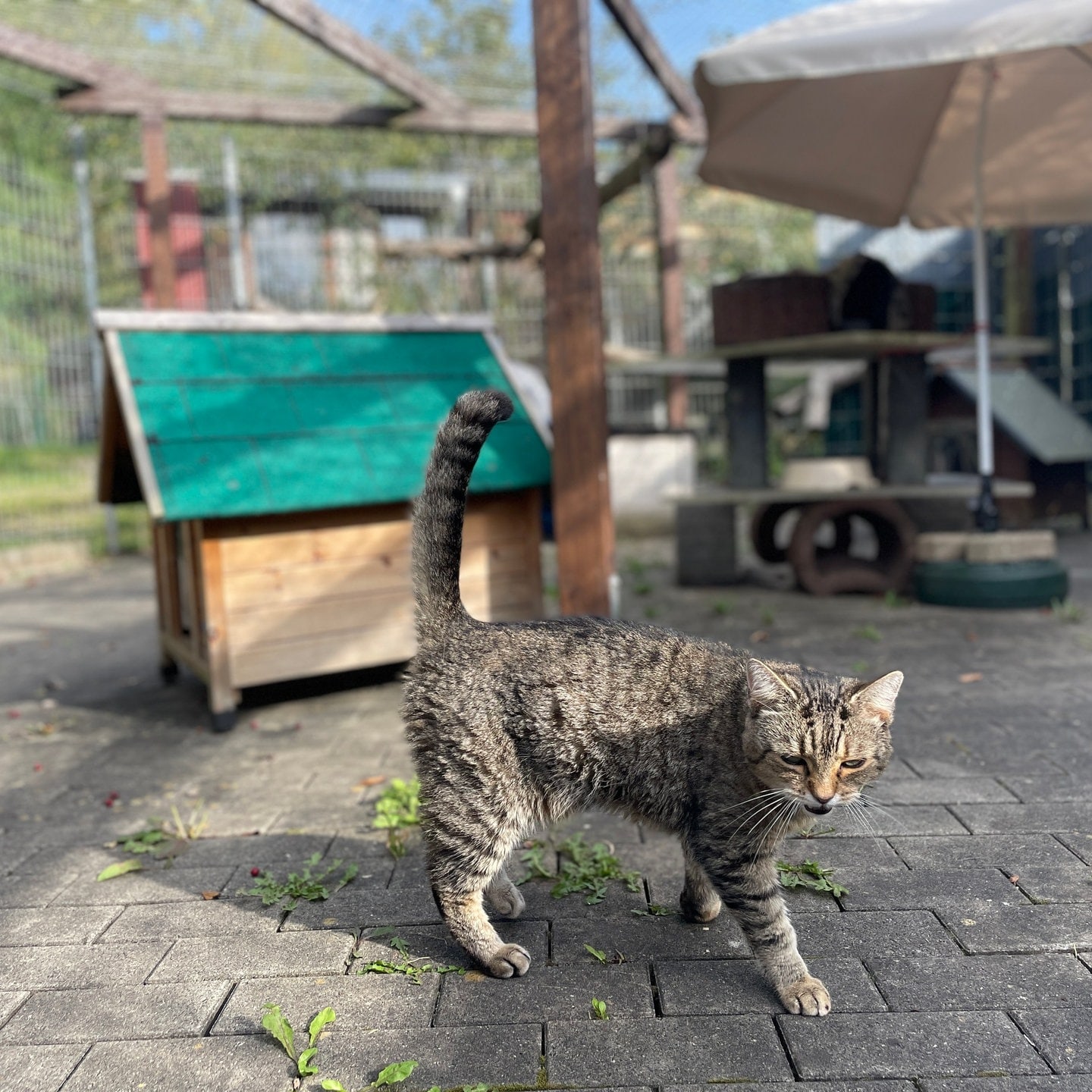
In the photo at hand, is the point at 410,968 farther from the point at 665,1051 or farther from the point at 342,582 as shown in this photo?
the point at 342,582

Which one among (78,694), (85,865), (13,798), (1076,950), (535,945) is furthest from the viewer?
(78,694)

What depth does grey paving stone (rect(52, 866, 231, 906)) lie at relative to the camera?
2.59 metres

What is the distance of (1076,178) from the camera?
6.12 meters

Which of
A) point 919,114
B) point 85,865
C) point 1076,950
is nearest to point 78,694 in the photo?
point 85,865

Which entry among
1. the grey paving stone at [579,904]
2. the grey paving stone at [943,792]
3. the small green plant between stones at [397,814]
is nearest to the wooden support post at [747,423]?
the grey paving stone at [943,792]

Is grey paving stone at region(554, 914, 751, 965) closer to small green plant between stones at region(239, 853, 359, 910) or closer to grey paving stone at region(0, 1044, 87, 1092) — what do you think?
small green plant between stones at region(239, 853, 359, 910)

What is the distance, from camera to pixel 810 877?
251cm

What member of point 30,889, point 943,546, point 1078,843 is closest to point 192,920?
point 30,889

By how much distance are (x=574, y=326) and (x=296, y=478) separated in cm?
149

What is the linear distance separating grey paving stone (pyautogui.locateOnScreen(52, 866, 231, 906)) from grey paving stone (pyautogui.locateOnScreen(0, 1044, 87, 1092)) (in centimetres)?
65

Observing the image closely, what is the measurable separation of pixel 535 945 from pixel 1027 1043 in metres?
1.04

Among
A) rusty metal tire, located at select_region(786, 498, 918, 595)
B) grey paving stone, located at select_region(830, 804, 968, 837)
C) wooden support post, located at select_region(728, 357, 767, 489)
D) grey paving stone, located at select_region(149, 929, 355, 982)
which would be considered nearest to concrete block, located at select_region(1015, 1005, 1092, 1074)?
grey paving stone, located at select_region(830, 804, 968, 837)

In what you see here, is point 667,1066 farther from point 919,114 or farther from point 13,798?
point 919,114

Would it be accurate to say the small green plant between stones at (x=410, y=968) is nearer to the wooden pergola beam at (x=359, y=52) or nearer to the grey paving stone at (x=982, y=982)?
the grey paving stone at (x=982, y=982)
